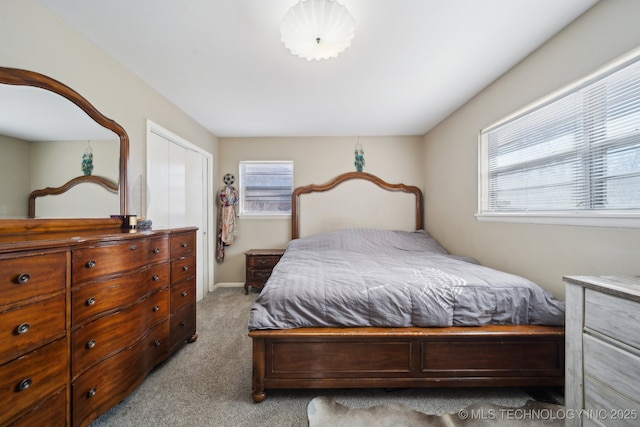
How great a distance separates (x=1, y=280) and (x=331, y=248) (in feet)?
8.63

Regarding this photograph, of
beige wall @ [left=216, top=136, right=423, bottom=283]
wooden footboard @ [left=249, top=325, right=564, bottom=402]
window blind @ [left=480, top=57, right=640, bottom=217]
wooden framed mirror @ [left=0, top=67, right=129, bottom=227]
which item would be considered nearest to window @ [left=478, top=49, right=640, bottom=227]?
window blind @ [left=480, top=57, right=640, bottom=217]

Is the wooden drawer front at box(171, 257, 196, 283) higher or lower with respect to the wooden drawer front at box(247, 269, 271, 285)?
higher

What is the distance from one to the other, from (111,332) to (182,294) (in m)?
0.69

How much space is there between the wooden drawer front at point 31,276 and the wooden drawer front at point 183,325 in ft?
3.28

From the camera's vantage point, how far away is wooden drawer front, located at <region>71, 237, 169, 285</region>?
45.0 inches

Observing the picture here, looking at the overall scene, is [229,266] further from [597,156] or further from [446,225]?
[597,156]

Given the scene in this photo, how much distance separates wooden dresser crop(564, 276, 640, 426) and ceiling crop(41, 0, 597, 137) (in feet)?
5.15

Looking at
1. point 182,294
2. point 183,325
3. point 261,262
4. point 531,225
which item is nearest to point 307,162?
point 261,262

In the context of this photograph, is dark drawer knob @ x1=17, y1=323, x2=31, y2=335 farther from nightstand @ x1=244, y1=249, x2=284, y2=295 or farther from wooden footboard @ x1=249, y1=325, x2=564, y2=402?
nightstand @ x1=244, y1=249, x2=284, y2=295

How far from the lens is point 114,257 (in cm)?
132

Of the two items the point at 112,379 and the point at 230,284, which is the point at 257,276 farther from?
the point at 112,379

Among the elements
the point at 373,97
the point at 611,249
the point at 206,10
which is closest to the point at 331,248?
the point at 373,97

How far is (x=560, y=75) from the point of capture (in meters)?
1.61

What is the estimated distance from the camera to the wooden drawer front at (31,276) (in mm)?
881
